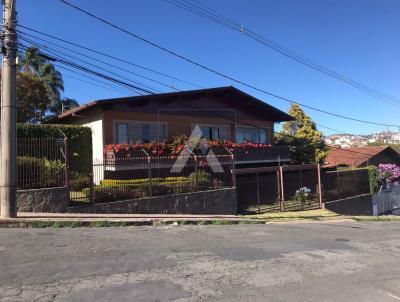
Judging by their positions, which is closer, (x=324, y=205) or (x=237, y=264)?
(x=237, y=264)

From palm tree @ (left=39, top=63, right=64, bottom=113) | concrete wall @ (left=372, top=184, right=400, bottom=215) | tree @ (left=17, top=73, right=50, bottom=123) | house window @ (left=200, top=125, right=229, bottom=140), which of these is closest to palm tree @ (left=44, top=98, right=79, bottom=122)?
palm tree @ (left=39, top=63, right=64, bottom=113)

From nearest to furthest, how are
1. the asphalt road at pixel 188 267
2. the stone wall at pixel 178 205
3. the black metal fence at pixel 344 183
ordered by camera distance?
the asphalt road at pixel 188 267
the stone wall at pixel 178 205
the black metal fence at pixel 344 183

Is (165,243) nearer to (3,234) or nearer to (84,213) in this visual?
(3,234)

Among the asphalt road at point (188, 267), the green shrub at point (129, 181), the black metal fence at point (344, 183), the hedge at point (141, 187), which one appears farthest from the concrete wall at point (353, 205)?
the asphalt road at point (188, 267)

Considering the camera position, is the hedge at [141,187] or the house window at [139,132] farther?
the house window at [139,132]

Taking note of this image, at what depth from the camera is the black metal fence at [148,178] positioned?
16891 mm

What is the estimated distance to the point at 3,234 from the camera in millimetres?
11219

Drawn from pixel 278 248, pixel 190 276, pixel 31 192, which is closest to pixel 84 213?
pixel 31 192

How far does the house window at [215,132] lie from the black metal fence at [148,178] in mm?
4878

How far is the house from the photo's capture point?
75.5 feet

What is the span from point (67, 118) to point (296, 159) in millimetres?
16309

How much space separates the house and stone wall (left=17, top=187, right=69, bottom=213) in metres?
7.27

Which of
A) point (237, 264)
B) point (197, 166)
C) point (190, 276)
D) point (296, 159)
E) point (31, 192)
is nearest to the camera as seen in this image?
point (190, 276)

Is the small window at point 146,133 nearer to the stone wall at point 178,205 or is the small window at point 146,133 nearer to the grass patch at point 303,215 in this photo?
the stone wall at point 178,205
